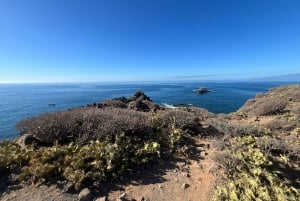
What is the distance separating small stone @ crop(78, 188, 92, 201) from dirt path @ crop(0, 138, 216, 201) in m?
0.10

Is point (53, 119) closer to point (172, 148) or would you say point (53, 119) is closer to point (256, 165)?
point (172, 148)

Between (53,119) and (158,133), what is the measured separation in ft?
13.0

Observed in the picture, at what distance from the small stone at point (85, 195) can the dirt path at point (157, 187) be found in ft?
0.31

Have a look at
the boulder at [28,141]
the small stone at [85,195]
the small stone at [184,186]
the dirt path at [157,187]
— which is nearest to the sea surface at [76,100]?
the boulder at [28,141]

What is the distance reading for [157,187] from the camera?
395 cm

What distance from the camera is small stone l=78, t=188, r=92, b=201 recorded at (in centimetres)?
345

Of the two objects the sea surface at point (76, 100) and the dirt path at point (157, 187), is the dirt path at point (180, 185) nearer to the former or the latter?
the dirt path at point (157, 187)

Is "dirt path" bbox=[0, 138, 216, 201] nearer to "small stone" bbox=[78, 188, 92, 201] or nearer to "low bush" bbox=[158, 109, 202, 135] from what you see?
"small stone" bbox=[78, 188, 92, 201]

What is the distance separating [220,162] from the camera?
457 centimetres

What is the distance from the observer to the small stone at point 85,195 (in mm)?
3448

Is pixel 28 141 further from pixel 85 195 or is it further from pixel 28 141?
pixel 85 195

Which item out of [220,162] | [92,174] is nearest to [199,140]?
[220,162]

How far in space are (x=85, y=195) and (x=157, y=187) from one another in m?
1.57

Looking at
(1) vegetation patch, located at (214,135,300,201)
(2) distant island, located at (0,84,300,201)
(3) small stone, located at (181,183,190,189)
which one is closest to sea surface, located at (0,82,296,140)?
(2) distant island, located at (0,84,300,201)
